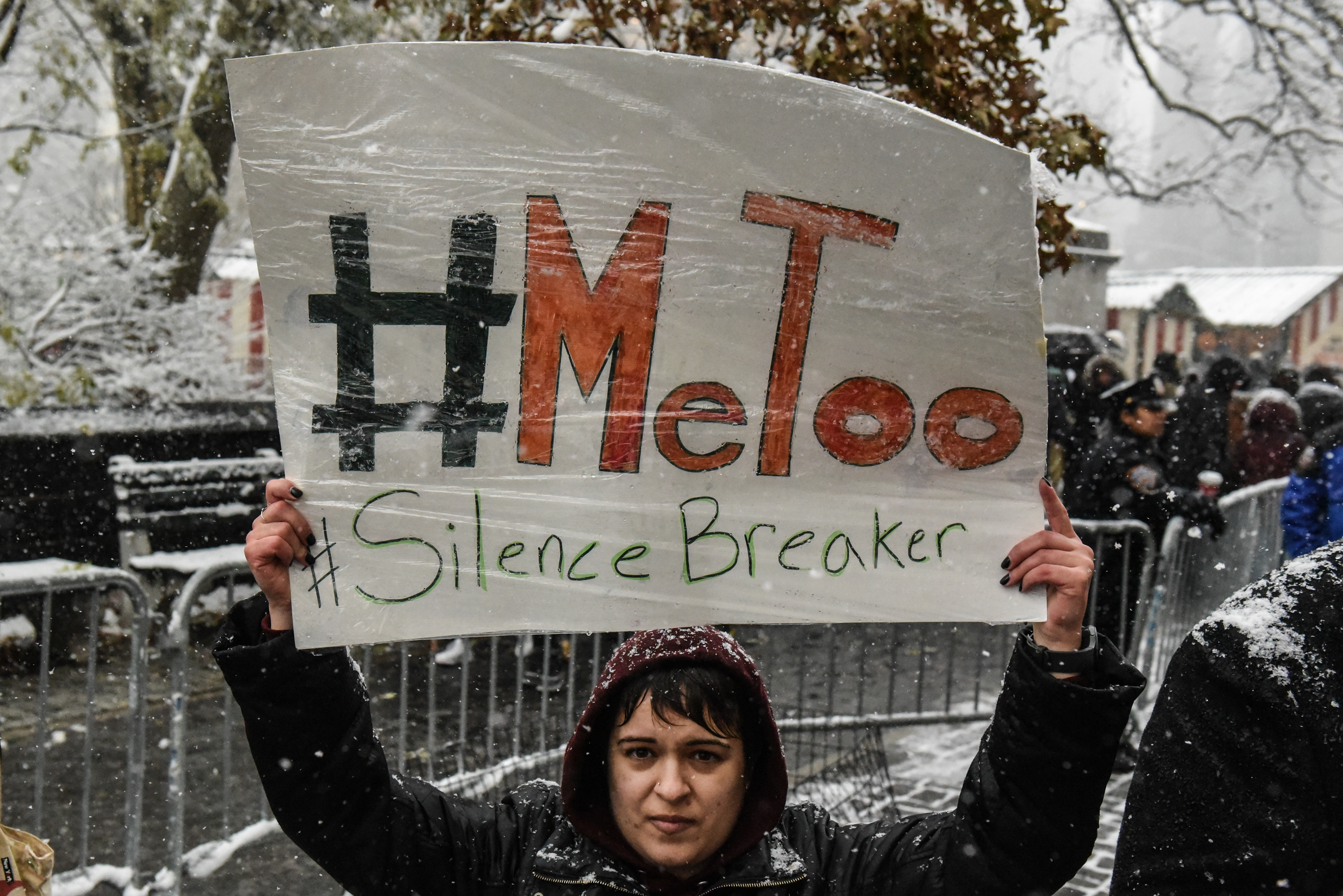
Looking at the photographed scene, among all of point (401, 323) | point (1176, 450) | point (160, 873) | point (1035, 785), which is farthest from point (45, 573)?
point (1176, 450)

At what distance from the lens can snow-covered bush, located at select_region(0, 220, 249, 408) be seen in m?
10.7

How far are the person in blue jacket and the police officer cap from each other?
771 mm

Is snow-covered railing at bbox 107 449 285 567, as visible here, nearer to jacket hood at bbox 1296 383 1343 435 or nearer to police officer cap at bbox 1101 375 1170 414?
police officer cap at bbox 1101 375 1170 414

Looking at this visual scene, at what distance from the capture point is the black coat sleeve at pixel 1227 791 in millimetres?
1303

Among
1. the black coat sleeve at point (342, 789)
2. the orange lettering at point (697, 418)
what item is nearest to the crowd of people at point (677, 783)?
the black coat sleeve at point (342, 789)

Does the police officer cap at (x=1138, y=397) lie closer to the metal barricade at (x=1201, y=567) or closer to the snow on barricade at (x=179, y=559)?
the metal barricade at (x=1201, y=567)

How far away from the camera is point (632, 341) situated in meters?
2.04

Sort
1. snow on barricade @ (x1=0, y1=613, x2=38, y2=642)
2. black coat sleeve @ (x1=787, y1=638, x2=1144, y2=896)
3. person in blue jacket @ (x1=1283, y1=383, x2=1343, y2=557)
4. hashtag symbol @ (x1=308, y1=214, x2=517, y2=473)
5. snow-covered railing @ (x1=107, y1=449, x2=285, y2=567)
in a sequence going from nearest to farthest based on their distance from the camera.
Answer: black coat sleeve @ (x1=787, y1=638, x2=1144, y2=896)
hashtag symbol @ (x1=308, y1=214, x2=517, y2=473)
person in blue jacket @ (x1=1283, y1=383, x2=1343, y2=557)
snow on barricade @ (x1=0, y1=613, x2=38, y2=642)
snow-covered railing @ (x1=107, y1=449, x2=285, y2=567)

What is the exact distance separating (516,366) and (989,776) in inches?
40.3

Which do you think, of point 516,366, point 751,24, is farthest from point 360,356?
point 751,24

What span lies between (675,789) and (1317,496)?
5645 millimetres

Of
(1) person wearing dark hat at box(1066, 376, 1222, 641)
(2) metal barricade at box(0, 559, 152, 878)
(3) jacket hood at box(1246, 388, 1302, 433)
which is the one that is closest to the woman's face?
(2) metal barricade at box(0, 559, 152, 878)

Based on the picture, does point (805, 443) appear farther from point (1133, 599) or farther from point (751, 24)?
point (1133, 599)

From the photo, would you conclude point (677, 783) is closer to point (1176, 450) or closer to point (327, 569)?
point (327, 569)
